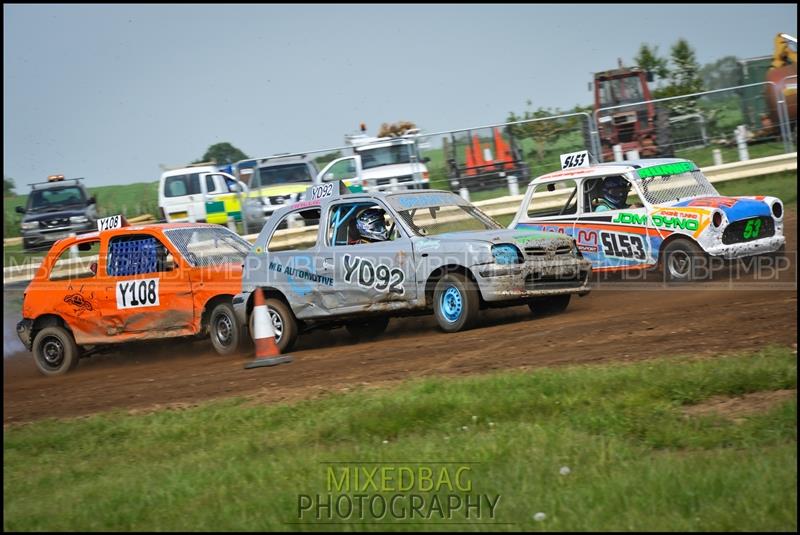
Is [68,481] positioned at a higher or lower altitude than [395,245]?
lower

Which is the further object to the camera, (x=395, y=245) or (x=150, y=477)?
(x=395, y=245)

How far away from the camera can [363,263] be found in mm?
10672

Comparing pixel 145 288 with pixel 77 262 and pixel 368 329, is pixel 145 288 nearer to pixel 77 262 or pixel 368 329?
pixel 368 329

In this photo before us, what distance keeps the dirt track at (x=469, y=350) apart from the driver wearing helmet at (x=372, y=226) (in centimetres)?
118

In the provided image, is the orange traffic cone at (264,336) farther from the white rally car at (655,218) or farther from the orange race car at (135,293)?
the white rally car at (655,218)

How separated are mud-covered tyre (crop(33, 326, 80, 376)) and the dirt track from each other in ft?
1.39

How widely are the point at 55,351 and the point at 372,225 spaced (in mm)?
4817

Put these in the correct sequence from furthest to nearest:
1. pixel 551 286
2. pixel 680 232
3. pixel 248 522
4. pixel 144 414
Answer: pixel 680 232
pixel 551 286
pixel 144 414
pixel 248 522

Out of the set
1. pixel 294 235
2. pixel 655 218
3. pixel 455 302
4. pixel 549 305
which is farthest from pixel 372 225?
pixel 294 235

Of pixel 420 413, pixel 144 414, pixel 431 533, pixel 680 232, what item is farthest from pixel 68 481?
pixel 680 232

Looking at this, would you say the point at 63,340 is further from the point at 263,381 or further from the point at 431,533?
the point at 431,533

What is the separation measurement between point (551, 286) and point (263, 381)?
11.1 feet

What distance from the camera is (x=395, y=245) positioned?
415 inches

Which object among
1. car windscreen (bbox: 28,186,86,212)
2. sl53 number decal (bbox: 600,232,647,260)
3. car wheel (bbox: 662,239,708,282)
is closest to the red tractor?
sl53 number decal (bbox: 600,232,647,260)
